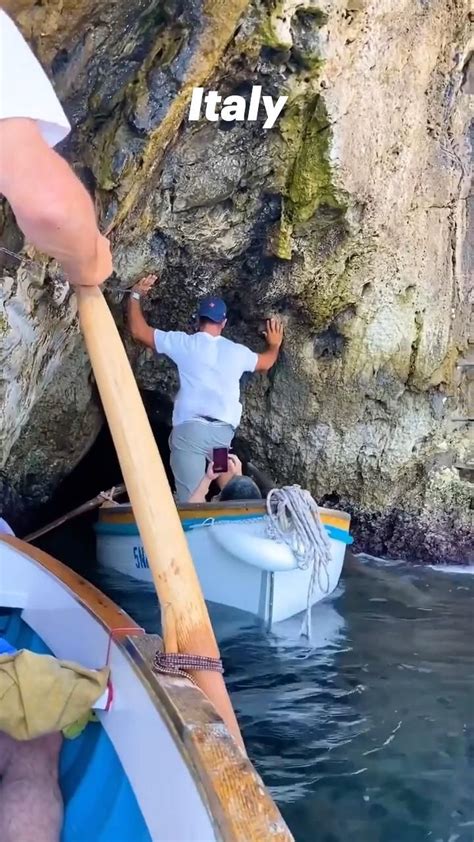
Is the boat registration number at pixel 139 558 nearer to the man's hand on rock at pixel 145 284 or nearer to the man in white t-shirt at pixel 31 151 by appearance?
the man's hand on rock at pixel 145 284

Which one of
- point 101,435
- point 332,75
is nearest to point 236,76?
point 332,75

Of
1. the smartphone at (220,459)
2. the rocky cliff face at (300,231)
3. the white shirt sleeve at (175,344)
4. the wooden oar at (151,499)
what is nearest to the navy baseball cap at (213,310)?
the white shirt sleeve at (175,344)

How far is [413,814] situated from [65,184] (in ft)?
8.61

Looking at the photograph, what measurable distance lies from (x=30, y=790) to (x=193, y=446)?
3317 millimetres

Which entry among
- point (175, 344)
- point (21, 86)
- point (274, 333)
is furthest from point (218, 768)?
point (274, 333)

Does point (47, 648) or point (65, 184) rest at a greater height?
point (65, 184)

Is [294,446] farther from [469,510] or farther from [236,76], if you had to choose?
[236,76]

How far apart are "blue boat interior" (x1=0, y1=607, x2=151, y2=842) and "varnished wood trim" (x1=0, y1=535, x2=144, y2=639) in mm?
312

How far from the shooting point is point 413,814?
2.80m

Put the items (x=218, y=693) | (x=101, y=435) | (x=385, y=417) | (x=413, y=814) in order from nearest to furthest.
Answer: (x=218, y=693)
(x=413, y=814)
(x=385, y=417)
(x=101, y=435)

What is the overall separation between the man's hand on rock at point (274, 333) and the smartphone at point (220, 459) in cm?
112

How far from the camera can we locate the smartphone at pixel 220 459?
17.2 feet

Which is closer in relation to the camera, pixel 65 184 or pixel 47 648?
pixel 65 184

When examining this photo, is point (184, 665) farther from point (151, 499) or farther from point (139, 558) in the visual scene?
point (139, 558)
